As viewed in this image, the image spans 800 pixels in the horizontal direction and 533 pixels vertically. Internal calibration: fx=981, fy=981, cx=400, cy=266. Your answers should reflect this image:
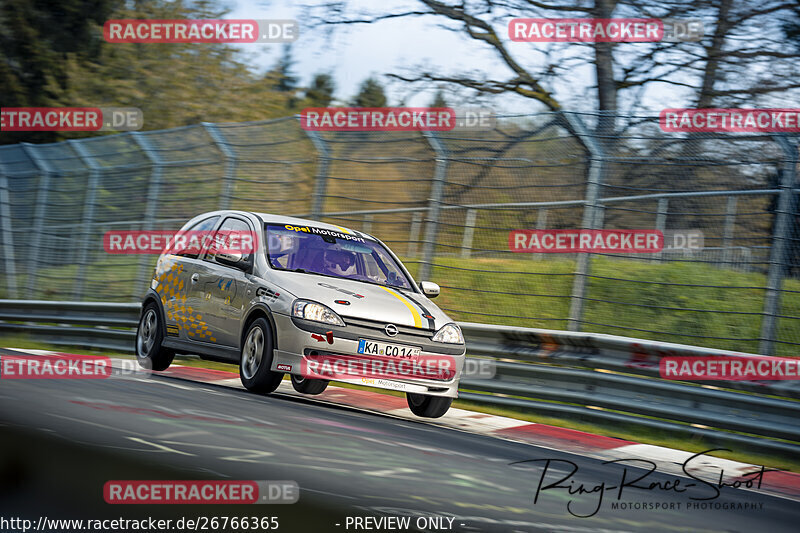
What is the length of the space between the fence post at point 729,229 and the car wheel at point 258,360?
13.3ft

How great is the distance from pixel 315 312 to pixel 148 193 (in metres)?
8.01

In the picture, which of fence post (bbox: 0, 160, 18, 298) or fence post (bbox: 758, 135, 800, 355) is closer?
fence post (bbox: 758, 135, 800, 355)

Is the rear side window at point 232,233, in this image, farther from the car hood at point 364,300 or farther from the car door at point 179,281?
the car hood at point 364,300

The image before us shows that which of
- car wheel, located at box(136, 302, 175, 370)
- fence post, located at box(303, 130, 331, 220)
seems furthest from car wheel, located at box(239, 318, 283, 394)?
fence post, located at box(303, 130, 331, 220)

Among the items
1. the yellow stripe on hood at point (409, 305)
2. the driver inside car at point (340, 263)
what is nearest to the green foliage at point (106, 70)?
the driver inside car at point (340, 263)

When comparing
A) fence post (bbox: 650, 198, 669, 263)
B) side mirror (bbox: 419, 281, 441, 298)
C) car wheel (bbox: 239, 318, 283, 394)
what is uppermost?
fence post (bbox: 650, 198, 669, 263)

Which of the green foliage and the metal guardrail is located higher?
the green foliage

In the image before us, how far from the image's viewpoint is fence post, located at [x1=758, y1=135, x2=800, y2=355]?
7.95 meters

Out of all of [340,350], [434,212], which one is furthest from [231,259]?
[434,212]

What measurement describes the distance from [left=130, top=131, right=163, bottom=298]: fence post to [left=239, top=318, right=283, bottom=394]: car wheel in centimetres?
671

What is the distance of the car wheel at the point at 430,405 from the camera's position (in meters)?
8.27

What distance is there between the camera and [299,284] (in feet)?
25.4

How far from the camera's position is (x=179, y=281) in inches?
367

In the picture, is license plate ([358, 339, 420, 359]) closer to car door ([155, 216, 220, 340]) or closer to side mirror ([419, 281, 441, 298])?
side mirror ([419, 281, 441, 298])
